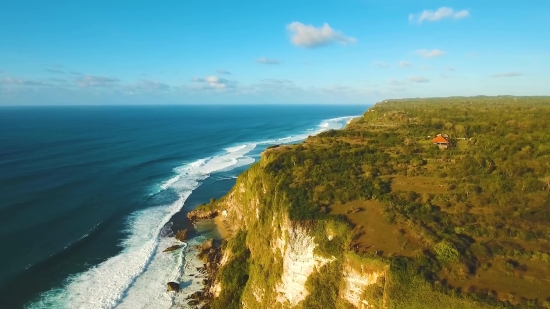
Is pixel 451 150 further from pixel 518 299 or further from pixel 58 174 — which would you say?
pixel 58 174

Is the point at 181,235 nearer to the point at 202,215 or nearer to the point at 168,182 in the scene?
the point at 202,215

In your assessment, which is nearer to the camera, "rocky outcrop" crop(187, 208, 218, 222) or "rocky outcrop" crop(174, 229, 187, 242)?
"rocky outcrop" crop(174, 229, 187, 242)

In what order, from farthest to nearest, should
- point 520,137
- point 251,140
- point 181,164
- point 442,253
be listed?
point 251,140 → point 181,164 → point 520,137 → point 442,253

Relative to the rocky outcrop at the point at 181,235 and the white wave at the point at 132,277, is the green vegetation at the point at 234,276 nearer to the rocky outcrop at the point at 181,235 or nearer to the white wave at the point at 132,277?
the white wave at the point at 132,277

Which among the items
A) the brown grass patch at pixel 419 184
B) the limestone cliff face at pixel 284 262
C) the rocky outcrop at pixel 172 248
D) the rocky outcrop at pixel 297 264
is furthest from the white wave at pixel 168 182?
the brown grass patch at pixel 419 184

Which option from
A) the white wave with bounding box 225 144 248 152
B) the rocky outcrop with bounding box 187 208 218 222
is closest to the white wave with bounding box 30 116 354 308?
the rocky outcrop with bounding box 187 208 218 222

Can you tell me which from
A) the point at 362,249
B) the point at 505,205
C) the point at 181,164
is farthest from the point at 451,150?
the point at 181,164

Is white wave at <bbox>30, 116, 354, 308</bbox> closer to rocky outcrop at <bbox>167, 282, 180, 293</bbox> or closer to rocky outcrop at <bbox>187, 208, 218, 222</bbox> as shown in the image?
rocky outcrop at <bbox>167, 282, 180, 293</bbox>
